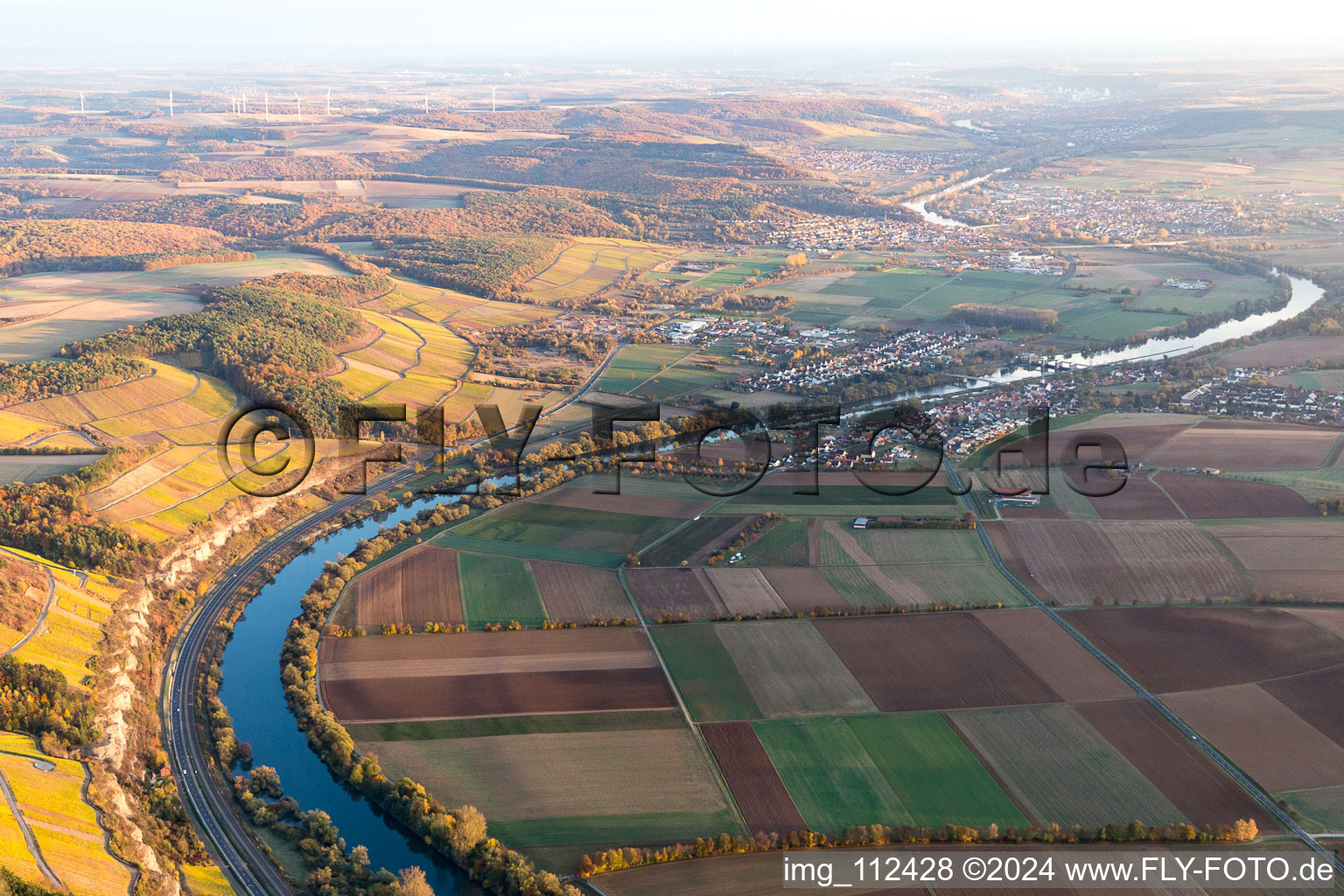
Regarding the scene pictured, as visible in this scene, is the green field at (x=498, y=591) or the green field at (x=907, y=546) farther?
the green field at (x=907, y=546)

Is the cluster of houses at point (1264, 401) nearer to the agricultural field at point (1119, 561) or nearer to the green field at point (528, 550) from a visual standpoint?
the agricultural field at point (1119, 561)

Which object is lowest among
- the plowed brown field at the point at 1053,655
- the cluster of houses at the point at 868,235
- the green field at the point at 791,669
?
the green field at the point at 791,669

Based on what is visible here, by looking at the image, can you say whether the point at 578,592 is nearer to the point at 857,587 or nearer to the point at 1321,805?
the point at 857,587

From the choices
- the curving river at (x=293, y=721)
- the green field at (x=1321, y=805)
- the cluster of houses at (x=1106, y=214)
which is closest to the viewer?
the green field at (x=1321, y=805)

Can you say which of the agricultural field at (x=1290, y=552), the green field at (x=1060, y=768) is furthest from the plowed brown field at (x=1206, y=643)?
the green field at (x=1060, y=768)

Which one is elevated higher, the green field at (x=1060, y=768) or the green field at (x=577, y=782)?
the green field at (x=1060, y=768)

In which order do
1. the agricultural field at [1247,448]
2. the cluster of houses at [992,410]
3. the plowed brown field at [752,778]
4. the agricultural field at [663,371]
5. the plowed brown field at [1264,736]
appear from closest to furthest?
the plowed brown field at [752,778], the plowed brown field at [1264,736], the agricultural field at [1247,448], the cluster of houses at [992,410], the agricultural field at [663,371]

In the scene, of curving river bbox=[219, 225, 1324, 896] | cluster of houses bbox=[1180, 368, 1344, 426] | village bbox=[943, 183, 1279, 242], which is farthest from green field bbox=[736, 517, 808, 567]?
village bbox=[943, 183, 1279, 242]
